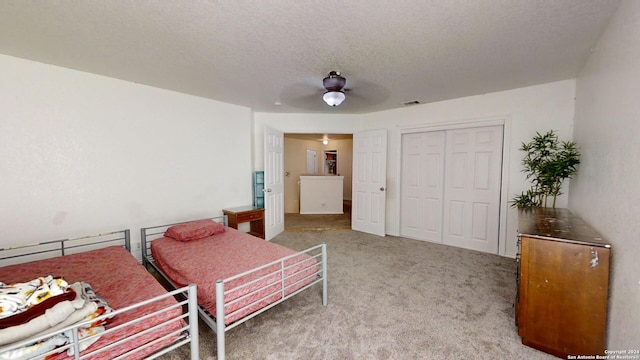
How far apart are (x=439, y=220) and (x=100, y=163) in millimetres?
4919

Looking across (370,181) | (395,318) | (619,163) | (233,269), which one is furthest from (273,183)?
(619,163)

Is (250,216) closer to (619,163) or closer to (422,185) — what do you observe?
(422,185)

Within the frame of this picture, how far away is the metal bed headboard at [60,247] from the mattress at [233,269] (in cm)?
70

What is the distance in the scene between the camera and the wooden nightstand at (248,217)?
12.9 feet

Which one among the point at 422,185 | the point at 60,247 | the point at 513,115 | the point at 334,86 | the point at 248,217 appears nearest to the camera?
the point at 334,86

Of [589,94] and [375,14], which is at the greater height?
[375,14]

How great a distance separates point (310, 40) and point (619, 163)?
234 cm

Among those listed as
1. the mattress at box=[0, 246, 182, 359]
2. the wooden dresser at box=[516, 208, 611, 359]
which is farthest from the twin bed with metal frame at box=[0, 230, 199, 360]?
the wooden dresser at box=[516, 208, 611, 359]

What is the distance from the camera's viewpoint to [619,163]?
1617 millimetres

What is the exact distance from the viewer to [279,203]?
15.6 feet

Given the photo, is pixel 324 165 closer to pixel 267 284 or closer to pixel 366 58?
pixel 366 58

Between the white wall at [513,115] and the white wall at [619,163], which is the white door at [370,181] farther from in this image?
the white wall at [619,163]

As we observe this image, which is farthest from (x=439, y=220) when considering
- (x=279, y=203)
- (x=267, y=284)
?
(x=267, y=284)

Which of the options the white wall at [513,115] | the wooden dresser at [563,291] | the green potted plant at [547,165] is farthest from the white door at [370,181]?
the wooden dresser at [563,291]
